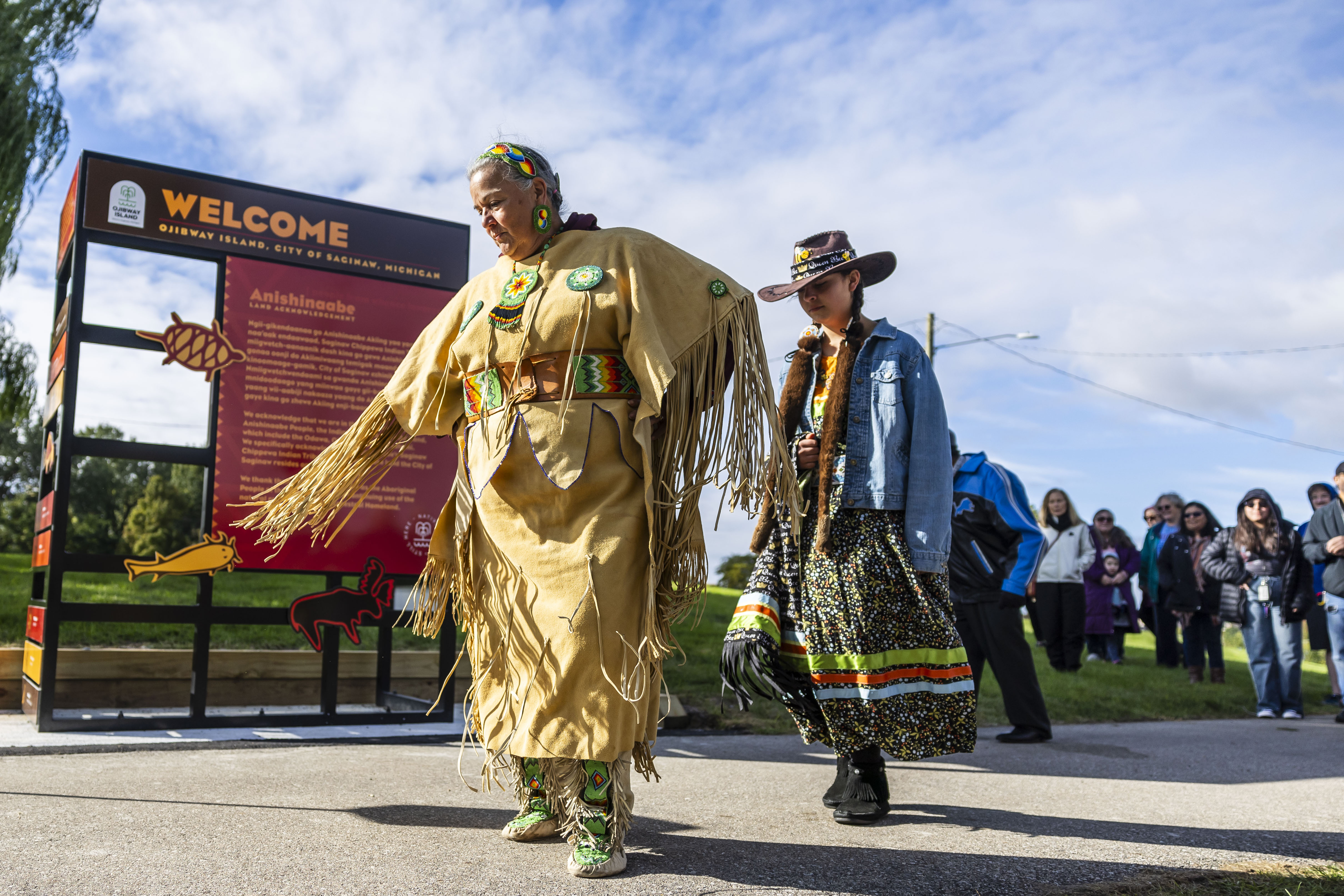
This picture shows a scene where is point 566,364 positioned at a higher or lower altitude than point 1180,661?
higher

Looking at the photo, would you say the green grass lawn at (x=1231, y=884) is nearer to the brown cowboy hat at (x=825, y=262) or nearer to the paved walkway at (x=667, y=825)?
the paved walkway at (x=667, y=825)

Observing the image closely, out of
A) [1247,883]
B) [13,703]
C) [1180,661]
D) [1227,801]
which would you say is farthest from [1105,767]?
[1180,661]

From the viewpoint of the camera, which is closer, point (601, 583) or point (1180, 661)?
point (601, 583)

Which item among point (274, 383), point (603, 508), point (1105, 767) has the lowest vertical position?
point (1105, 767)

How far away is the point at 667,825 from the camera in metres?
3.37

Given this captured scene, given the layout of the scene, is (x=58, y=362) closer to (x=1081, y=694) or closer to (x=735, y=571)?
(x=1081, y=694)

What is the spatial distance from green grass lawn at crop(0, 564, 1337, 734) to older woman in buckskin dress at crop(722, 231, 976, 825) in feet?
3.10

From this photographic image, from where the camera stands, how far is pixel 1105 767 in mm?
5000

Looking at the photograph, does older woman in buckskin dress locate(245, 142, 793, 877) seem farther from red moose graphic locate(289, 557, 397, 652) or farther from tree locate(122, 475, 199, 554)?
tree locate(122, 475, 199, 554)

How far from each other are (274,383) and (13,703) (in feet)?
7.29

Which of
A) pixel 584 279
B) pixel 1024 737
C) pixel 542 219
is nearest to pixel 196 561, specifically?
pixel 542 219

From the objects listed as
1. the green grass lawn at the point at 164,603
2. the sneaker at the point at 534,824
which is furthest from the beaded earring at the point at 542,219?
the green grass lawn at the point at 164,603

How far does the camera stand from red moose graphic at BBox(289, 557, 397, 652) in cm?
552

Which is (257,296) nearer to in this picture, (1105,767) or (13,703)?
(13,703)
